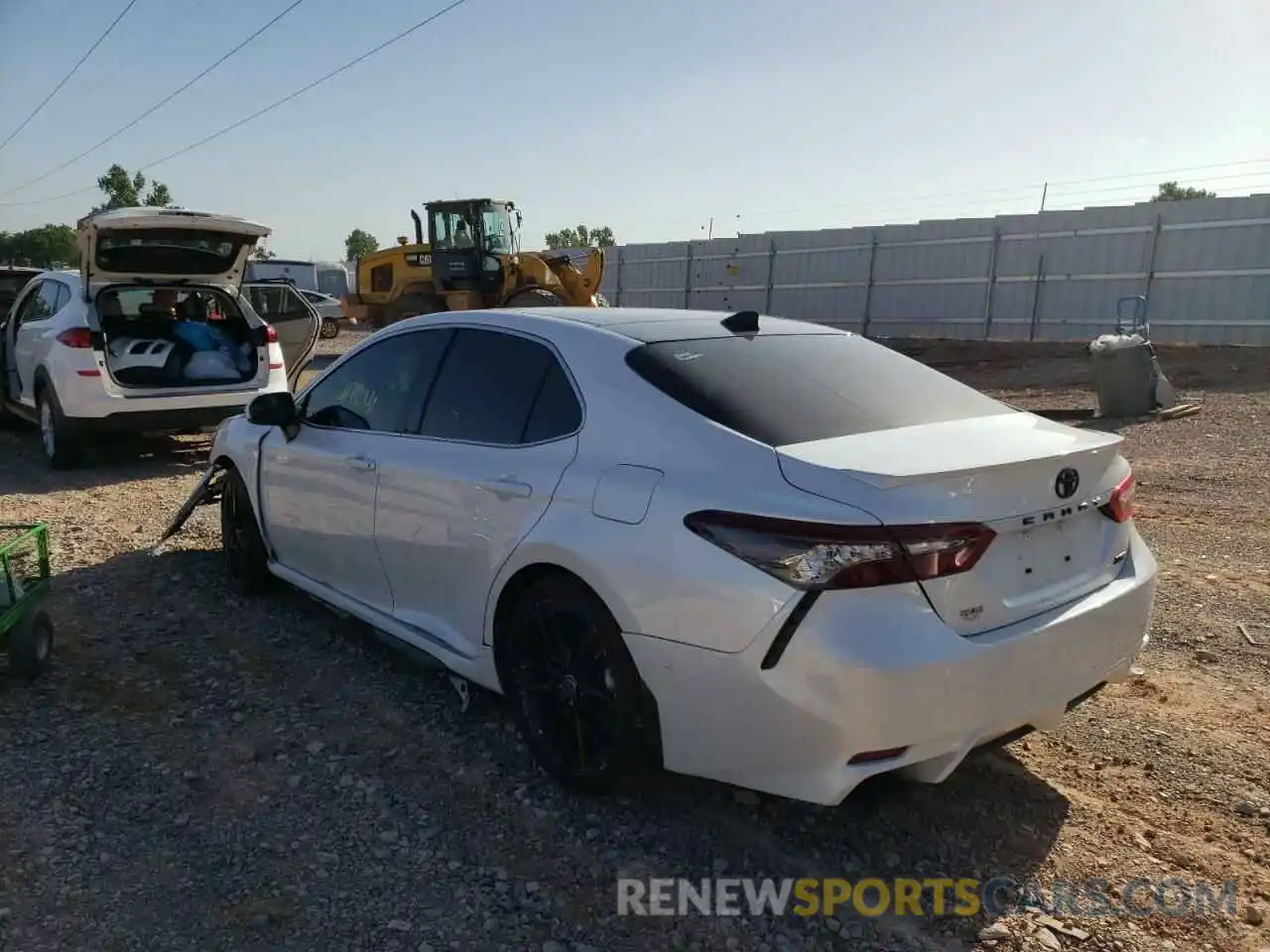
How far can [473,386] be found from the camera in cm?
378

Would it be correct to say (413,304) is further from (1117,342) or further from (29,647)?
(29,647)

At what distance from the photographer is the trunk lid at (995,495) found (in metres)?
2.57

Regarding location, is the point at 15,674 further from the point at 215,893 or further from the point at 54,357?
the point at 54,357

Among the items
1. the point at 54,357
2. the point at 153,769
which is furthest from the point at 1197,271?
the point at 153,769

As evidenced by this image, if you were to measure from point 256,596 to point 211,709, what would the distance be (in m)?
1.39

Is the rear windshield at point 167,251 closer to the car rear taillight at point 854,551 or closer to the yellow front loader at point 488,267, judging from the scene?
the car rear taillight at point 854,551

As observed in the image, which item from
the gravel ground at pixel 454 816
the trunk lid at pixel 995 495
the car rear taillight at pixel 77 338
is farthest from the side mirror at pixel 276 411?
the car rear taillight at pixel 77 338

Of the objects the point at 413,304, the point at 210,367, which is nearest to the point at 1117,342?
the point at 210,367

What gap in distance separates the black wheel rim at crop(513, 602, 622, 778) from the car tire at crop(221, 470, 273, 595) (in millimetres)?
2388

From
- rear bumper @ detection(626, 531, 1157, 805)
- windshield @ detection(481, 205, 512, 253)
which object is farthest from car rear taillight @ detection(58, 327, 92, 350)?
windshield @ detection(481, 205, 512, 253)

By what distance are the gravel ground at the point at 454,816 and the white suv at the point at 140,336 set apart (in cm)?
406

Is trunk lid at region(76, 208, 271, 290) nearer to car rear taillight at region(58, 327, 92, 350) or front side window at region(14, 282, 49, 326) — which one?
car rear taillight at region(58, 327, 92, 350)

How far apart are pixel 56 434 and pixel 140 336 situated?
3.95ft

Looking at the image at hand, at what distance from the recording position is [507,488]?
3.34m
